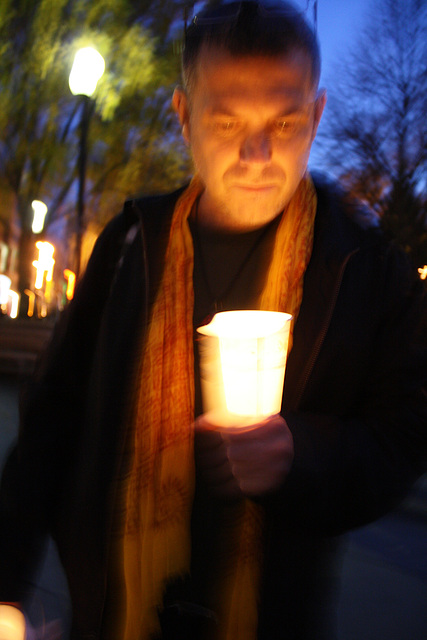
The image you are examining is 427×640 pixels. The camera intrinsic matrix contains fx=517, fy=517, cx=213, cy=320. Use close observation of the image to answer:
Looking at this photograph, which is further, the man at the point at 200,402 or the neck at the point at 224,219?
the neck at the point at 224,219

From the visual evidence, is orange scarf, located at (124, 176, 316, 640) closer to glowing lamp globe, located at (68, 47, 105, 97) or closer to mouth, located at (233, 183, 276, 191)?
mouth, located at (233, 183, 276, 191)

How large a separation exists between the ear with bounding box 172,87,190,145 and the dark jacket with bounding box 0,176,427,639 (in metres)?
0.21

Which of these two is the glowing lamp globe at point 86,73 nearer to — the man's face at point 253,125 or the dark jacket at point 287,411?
the dark jacket at point 287,411

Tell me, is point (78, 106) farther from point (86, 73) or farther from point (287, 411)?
point (287, 411)

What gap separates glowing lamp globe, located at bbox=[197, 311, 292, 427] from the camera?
0.98 meters

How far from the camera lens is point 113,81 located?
9.87 metres

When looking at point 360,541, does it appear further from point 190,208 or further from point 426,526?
point 190,208

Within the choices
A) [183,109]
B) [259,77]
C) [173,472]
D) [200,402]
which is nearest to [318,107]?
[259,77]

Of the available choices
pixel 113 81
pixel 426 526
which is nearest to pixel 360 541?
pixel 426 526

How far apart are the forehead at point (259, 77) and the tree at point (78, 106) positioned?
716cm

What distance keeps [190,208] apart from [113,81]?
31.3ft

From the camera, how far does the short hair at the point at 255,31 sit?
1.17 m

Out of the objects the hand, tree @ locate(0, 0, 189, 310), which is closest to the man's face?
the hand

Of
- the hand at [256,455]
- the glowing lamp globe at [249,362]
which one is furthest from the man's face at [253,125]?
the hand at [256,455]
